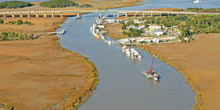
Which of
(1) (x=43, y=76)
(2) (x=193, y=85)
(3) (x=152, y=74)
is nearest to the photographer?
(2) (x=193, y=85)

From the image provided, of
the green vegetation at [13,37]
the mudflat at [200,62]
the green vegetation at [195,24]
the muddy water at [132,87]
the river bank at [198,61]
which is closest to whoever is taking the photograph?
the muddy water at [132,87]

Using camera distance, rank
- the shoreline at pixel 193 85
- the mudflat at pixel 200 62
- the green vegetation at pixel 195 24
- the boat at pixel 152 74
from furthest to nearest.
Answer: the green vegetation at pixel 195 24, the boat at pixel 152 74, the mudflat at pixel 200 62, the shoreline at pixel 193 85

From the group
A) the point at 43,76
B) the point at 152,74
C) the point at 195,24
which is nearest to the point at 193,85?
the point at 152,74

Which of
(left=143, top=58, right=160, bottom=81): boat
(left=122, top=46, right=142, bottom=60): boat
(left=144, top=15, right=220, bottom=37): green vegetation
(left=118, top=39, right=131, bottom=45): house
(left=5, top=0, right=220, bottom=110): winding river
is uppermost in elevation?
(left=144, top=15, right=220, bottom=37): green vegetation

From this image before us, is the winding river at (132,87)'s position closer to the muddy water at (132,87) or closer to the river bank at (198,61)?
the muddy water at (132,87)

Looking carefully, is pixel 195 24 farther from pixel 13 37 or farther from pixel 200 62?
pixel 13 37

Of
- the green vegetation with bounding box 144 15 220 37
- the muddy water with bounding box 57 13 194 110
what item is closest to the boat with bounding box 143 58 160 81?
the muddy water with bounding box 57 13 194 110

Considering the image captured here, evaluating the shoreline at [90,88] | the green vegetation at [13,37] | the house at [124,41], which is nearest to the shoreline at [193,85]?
the house at [124,41]

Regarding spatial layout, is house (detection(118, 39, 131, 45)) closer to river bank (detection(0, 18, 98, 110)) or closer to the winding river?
the winding river
